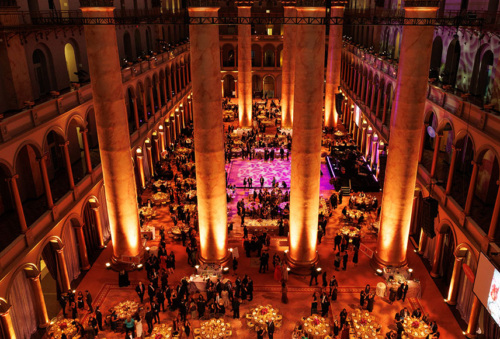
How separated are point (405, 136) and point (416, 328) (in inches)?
256

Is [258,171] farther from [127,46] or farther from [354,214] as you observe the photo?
[127,46]

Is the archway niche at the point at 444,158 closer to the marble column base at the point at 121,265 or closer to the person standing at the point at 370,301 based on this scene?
the person standing at the point at 370,301

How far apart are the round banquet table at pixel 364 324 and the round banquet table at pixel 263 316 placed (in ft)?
7.87

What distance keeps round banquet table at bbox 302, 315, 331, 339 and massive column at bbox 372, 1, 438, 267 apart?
477 centimetres

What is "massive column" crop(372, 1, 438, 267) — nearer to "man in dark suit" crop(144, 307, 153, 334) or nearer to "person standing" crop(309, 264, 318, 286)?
"person standing" crop(309, 264, 318, 286)

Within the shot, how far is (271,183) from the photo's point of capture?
2716 centimetres

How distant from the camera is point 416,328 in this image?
1367 centimetres

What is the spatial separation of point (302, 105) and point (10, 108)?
11346 mm

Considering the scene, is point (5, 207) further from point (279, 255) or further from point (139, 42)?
point (139, 42)

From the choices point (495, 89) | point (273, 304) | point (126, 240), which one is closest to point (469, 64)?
point (495, 89)

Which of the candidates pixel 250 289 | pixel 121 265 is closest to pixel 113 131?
pixel 121 265

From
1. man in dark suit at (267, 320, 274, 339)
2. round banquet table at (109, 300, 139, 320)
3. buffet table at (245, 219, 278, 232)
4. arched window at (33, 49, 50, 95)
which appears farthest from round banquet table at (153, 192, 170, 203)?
man in dark suit at (267, 320, 274, 339)

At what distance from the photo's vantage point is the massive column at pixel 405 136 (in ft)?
48.2

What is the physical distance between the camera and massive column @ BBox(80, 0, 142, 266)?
49.4 ft
